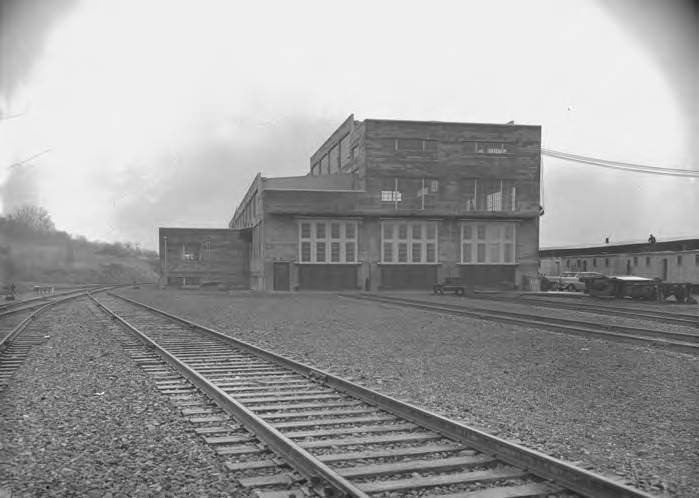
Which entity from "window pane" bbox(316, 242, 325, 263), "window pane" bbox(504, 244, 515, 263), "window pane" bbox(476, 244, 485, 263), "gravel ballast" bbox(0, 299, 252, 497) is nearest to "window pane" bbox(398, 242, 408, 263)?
"window pane" bbox(476, 244, 485, 263)

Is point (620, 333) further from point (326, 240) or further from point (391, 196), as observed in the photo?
point (326, 240)

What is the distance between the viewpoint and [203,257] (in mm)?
54781

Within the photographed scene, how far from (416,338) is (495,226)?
30691 millimetres

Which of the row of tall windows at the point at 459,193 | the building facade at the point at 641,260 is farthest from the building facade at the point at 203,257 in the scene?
the building facade at the point at 641,260

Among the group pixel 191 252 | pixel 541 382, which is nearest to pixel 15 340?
pixel 541 382

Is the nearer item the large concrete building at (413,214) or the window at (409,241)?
the large concrete building at (413,214)

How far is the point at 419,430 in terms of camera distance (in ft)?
18.5

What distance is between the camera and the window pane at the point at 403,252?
137 ft

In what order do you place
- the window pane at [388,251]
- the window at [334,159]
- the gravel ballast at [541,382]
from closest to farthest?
1. the gravel ballast at [541,382]
2. the window pane at [388,251]
3. the window at [334,159]

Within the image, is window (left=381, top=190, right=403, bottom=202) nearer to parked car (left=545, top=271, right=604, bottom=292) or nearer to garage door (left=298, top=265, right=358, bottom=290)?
garage door (left=298, top=265, right=358, bottom=290)

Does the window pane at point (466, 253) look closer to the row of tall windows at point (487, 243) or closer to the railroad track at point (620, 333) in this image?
the row of tall windows at point (487, 243)

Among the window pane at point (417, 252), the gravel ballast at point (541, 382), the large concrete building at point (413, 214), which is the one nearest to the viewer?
the gravel ballast at point (541, 382)

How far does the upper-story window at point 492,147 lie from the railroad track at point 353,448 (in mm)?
36634

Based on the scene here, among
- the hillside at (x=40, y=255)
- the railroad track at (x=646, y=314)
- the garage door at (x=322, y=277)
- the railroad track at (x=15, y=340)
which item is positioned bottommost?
the railroad track at (x=15, y=340)
